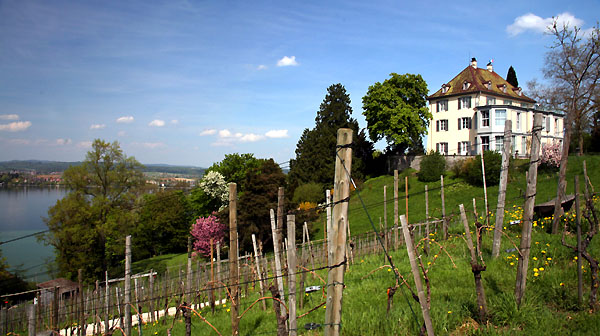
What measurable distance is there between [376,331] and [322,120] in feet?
157

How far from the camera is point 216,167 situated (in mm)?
45844

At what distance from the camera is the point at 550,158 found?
3391 cm

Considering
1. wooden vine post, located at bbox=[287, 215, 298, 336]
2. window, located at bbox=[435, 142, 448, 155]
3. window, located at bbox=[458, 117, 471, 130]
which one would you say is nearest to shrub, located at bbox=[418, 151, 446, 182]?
window, located at bbox=[458, 117, 471, 130]

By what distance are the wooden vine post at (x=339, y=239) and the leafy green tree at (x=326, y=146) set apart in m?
40.1

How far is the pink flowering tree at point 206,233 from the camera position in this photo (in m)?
36.6

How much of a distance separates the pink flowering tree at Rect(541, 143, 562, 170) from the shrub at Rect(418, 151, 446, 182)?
28.6 feet

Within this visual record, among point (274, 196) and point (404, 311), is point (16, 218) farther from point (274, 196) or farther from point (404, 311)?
point (404, 311)

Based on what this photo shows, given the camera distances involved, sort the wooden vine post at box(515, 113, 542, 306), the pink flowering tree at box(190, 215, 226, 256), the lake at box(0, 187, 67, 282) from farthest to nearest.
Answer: the pink flowering tree at box(190, 215, 226, 256), the lake at box(0, 187, 67, 282), the wooden vine post at box(515, 113, 542, 306)

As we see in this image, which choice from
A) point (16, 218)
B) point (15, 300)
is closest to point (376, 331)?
point (15, 300)

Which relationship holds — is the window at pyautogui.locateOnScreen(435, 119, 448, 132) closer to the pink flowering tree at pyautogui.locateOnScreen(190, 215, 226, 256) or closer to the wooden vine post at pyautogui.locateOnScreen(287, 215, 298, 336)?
the pink flowering tree at pyautogui.locateOnScreen(190, 215, 226, 256)

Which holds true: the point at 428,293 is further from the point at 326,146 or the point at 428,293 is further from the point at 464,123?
the point at 464,123

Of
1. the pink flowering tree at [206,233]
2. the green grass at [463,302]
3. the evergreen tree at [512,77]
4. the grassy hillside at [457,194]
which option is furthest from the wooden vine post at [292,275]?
the evergreen tree at [512,77]

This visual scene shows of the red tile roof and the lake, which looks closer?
the lake

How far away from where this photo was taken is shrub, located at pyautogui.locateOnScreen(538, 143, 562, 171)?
33.5 m
